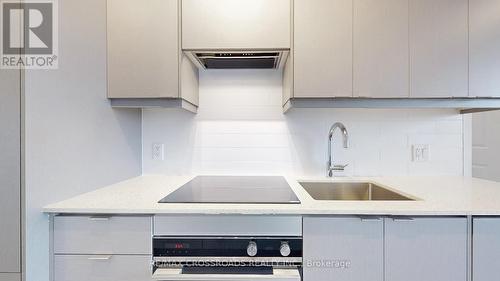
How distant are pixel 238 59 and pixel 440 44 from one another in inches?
41.1

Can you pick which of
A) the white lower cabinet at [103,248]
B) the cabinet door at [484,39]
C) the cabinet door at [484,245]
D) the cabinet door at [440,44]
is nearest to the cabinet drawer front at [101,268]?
the white lower cabinet at [103,248]

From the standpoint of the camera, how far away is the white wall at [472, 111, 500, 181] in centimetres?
219

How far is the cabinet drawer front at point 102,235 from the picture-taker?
1.04m

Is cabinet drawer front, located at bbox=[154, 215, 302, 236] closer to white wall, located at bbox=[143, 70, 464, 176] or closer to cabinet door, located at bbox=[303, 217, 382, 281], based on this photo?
cabinet door, located at bbox=[303, 217, 382, 281]

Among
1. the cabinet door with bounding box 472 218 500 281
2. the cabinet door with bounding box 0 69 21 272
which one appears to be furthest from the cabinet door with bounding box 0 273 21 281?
the cabinet door with bounding box 472 218 500 281

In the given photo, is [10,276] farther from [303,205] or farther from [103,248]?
[303,205]

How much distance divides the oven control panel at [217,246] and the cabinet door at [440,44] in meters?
1.05

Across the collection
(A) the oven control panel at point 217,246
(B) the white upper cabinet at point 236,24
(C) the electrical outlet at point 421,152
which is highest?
(B) the white upper cabinet at point 236,24

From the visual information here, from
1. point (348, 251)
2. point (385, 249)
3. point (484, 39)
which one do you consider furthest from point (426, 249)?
point (484, 39)

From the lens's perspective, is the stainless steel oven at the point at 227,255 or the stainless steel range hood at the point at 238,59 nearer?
the stainless steel oven at the point at 227,255

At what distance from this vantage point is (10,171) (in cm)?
90

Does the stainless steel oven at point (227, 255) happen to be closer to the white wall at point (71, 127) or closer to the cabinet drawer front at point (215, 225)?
the cabinet drawer front at point (215, 225)

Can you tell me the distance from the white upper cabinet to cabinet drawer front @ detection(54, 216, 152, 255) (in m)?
0.89

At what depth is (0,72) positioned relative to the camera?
2.89 feet
